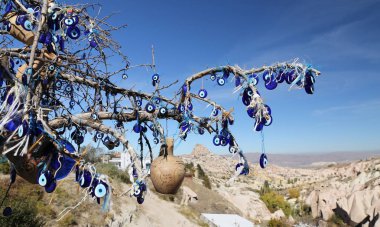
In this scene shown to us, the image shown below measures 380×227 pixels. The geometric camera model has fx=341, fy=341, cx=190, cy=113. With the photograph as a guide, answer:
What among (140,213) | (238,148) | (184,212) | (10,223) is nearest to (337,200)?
(184,212)

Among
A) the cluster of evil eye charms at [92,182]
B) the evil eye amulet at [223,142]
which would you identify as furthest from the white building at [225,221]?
the cluster of evil eye charms at [92,182]

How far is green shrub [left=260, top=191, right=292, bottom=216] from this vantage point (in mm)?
33531

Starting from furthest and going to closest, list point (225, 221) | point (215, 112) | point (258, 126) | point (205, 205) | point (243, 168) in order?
point (205, 205), point (225, 221), point (215, 112), point (243, 168), point (258, 126)

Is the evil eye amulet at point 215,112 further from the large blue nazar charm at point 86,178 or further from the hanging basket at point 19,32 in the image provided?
the hanging basket at point 19,32

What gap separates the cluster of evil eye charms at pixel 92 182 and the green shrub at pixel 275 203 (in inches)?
1285

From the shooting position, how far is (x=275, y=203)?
35.1 meters

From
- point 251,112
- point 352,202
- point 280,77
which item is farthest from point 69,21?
point 352,202

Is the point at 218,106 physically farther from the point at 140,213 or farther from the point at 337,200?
the point at 337,200

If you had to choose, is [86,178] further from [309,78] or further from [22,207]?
[22,207]

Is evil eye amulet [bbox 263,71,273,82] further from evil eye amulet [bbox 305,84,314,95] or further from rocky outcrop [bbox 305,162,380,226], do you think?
rocky outcrop [bbox 305,162,380,226]

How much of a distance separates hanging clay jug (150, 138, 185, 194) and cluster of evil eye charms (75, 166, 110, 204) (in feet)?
3.54

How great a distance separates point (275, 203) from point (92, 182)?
35.3 metres

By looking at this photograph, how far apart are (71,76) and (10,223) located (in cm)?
772

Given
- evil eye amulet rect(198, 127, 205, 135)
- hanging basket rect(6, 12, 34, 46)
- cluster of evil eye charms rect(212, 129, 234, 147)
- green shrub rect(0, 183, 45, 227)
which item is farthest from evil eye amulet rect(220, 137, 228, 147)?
green shrub rect(0, 183, 45, 227)
